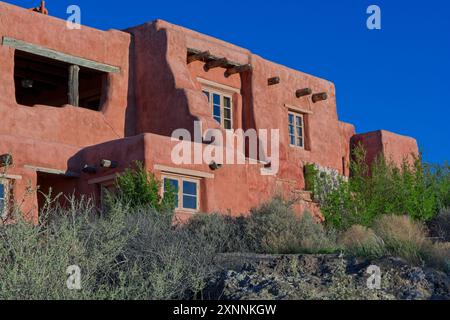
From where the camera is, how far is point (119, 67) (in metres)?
21.3

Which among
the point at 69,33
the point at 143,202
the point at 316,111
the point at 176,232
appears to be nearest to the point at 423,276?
the point at 176,232

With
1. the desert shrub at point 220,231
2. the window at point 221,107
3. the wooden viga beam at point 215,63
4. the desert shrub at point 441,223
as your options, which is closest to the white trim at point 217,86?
the window at point 221,107

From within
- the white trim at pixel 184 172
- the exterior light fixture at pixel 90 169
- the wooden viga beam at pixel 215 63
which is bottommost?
the white trim at pixel 184 172

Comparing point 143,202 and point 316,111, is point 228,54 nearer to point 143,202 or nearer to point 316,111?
point 316,111

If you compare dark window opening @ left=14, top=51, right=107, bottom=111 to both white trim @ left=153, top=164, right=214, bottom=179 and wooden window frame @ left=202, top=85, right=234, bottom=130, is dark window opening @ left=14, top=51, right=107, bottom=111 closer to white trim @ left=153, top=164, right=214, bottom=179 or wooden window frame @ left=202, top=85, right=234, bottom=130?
wooden window frame @ left=202, top=85, right=234, bottom=130

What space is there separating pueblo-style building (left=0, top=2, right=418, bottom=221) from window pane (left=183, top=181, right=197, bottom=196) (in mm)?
24

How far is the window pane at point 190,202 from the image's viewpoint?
17973 millimetres

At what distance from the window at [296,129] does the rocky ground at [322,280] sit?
14829 millimetres

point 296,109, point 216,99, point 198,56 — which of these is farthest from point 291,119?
point 198,56

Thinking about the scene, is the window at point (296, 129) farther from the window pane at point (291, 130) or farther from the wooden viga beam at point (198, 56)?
the wooden viga beam at point (198, 56)

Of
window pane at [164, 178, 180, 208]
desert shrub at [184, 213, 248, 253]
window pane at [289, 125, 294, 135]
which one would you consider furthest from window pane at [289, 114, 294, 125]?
desert shrub at [184, 213, 248, 253]

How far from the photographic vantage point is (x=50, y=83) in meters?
22.6

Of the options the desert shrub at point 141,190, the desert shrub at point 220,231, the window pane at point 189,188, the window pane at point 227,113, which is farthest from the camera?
the window pane at point 227,113

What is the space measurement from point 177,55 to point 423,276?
44.3 feet
